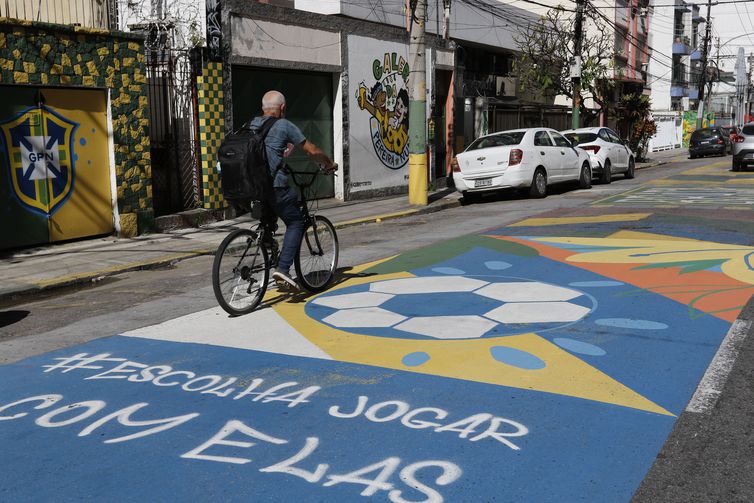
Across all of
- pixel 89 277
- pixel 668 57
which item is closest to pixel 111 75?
pixel 89 277

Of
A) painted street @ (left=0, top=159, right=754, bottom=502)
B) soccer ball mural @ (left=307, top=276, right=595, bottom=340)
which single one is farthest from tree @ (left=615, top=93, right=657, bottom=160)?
soccer ball mural @ (left=307, top=276, right=595, bottom=340)

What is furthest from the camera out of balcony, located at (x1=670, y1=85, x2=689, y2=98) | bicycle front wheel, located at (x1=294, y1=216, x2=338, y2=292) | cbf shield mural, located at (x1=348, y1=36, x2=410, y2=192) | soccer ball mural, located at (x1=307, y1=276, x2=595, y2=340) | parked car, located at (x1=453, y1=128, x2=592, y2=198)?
balcony, located at (x1=670, y1=85, x2=689, y2=98)

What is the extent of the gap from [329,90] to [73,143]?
7864mm

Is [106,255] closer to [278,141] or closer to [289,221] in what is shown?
[289,221]

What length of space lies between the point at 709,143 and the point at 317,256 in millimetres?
37241

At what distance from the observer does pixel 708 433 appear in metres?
4.06

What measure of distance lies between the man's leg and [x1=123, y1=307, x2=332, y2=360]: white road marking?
489 mm

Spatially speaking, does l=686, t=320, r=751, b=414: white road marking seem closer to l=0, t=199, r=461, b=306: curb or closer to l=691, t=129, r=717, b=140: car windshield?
l=0, t=199, r=461, b=306: curb

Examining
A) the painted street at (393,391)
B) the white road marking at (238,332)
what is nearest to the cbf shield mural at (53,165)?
the painted street at (393,391)

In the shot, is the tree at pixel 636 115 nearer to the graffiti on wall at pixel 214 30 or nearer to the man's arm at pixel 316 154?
the graffiti on wall at pixel 214 30

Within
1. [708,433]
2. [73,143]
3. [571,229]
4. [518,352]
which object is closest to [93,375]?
[518,352]

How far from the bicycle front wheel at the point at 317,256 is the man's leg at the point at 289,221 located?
168 mm

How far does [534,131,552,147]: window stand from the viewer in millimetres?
17953

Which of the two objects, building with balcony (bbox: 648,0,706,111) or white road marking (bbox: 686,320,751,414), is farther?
building with balcony (bbox: 648,0,706,111)
